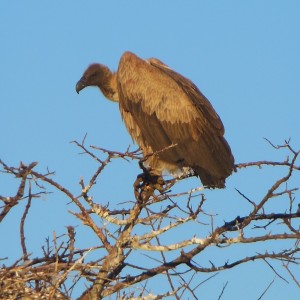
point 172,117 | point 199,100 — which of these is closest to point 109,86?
point 172,117

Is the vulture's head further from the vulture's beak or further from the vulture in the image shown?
the vulture

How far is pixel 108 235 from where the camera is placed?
7.80 m

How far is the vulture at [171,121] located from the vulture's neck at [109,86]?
0.73 feet

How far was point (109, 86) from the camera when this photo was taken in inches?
448

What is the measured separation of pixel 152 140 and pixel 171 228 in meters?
2.84

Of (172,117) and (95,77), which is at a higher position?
(95,77)

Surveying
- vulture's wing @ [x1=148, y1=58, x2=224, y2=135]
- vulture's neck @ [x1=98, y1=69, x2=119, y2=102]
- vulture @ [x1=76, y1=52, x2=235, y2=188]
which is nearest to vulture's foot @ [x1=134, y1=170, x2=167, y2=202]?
vulture @ [x1=76, y1=52, x2=235, y2=188]

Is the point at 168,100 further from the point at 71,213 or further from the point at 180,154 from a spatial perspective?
the point at 71,213

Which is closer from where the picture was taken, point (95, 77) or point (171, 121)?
point (171, 121)

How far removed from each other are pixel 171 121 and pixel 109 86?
1183mm

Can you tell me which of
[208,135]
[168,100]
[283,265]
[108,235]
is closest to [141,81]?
[168,100]

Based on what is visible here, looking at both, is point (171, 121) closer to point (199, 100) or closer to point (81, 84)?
point (199, 100)

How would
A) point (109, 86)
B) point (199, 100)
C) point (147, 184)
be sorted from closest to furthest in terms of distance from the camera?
point (147, 184) → point (199, 100) → point (109, 86)

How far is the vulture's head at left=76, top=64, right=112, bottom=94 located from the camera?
11.4m
